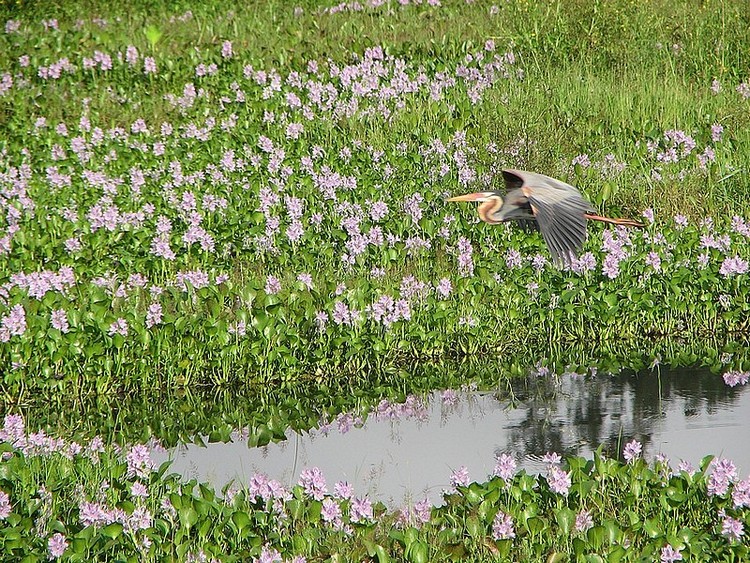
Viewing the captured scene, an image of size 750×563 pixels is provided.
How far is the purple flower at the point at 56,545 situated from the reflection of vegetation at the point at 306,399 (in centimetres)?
149

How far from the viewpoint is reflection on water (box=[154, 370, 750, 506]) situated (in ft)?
16.3

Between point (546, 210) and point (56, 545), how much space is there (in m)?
3.24

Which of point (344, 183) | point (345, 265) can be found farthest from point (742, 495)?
point (344, 183)

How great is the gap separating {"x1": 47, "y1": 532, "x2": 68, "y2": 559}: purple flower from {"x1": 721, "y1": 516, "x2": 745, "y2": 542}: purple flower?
85.0 inches

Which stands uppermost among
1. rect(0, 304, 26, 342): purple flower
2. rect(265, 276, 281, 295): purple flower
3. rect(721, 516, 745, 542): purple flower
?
rect(265, 276, 281, 295): purple flower

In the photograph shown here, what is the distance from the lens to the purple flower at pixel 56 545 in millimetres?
3836

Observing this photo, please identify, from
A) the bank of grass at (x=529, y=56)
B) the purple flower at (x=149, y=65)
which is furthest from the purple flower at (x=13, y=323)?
the purple flower at (x=149, y=65)

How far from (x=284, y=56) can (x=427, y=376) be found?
441 cm

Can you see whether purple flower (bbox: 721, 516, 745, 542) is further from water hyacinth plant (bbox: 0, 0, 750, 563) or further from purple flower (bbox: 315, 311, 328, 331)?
purple flower (bbox: 315, 311, 328, 331)

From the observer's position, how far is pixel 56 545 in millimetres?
3838

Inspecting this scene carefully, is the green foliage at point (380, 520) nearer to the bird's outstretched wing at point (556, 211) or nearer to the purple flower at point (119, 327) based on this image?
the purple flower at point (119, 327)

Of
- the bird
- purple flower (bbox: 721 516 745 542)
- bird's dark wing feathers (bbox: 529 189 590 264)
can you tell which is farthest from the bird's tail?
purple flower (bbox: 721 516 745 542)

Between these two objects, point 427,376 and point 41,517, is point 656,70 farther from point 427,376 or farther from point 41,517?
point 41,517

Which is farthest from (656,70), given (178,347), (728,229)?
(178,347)
